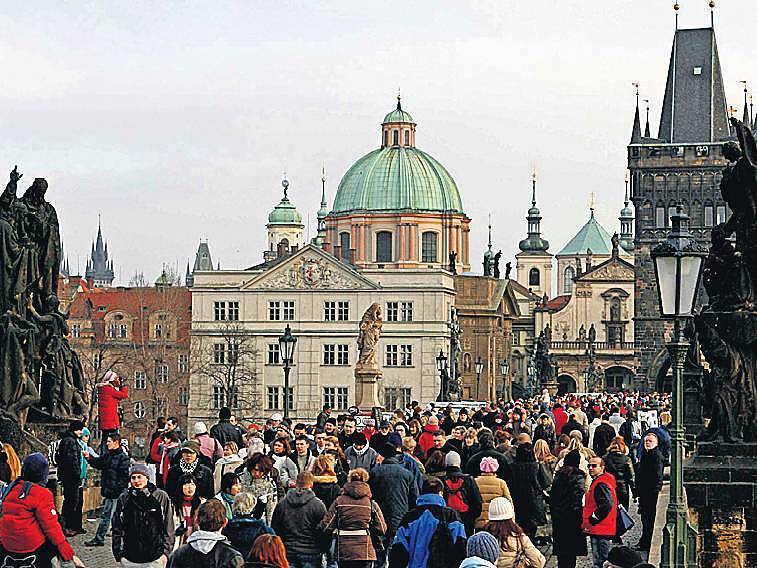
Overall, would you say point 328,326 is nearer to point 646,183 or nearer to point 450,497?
point 646,183

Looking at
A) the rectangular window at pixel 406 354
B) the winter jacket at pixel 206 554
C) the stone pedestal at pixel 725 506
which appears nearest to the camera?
the winter jacket at pixel 206 554

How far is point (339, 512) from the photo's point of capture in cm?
1162

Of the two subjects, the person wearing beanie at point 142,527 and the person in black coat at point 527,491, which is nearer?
the person wearing beanie at point 142,527

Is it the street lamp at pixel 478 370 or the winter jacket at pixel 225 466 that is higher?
the street lamp at pixel 478 370

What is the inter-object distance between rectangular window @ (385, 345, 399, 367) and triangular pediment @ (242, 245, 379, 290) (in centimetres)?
332

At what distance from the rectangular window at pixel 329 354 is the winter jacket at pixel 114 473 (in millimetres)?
70286

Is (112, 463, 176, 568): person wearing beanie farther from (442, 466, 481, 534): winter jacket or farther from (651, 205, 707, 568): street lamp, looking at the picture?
(651, 205, 707, 568): street lamp

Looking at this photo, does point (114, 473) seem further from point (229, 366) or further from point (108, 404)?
point (229, 366)

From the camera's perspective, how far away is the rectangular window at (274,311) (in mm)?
86312

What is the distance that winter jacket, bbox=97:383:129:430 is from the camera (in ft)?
62.1

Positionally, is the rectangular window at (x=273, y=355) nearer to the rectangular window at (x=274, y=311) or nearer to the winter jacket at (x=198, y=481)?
the rectangular window at (x=274, y=311)

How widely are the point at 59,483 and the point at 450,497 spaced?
4.69 m

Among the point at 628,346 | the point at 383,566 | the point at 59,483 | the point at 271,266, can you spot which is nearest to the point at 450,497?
the point at 383,566

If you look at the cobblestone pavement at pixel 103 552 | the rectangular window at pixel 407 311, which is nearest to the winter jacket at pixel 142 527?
the cobblestone pavement at pixel 103 552
